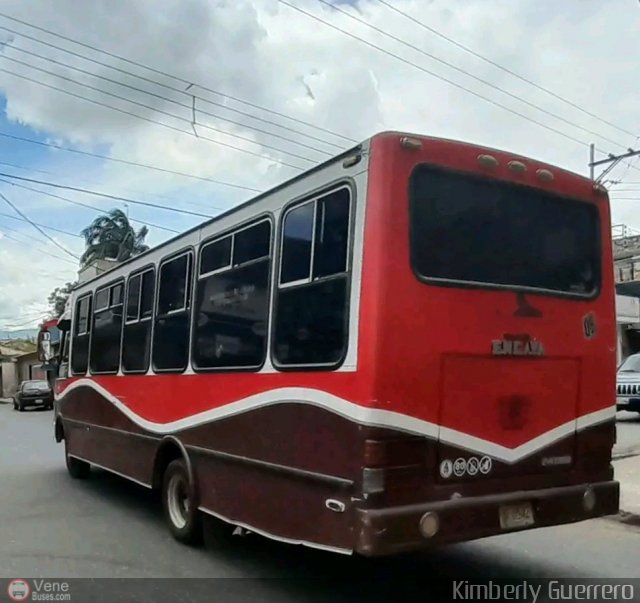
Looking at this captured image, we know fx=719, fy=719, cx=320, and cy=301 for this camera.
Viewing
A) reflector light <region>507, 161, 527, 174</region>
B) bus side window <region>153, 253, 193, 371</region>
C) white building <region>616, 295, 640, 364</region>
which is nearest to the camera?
reflector light <region>507, 161, 527, 174</region>

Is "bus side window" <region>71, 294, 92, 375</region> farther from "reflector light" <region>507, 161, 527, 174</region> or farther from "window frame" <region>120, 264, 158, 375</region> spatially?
"reflector light" <region>507, 161, 527, 174</region>

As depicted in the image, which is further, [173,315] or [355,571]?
[173,315]

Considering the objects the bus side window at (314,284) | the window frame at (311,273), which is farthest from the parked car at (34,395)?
the bus side window at (314,284)

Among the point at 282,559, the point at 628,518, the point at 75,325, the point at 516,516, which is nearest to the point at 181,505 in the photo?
the point at 282,559

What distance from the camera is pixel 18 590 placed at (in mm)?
5602

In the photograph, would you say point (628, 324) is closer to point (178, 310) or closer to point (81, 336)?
point (81, 336)

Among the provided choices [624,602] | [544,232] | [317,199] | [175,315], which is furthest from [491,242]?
[175,315]

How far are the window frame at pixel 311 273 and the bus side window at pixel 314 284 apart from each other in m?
0.01

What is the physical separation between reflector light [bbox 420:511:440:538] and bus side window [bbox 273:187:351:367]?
43.8 inches

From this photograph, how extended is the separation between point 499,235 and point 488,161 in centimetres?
53

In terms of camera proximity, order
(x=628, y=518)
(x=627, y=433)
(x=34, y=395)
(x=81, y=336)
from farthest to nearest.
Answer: (x=34, y=395)
(x=627, y=433)
(x=81, y=336)
(x=628, y=518)

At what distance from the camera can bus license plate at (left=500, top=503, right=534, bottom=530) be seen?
15.8 feet

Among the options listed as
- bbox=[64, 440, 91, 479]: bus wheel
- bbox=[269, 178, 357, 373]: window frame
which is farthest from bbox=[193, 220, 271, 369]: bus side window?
bbox=[64, 440, 91, 479]: bus wheel

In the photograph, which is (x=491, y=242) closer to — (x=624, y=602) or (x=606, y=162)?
(x=624, y=602)
